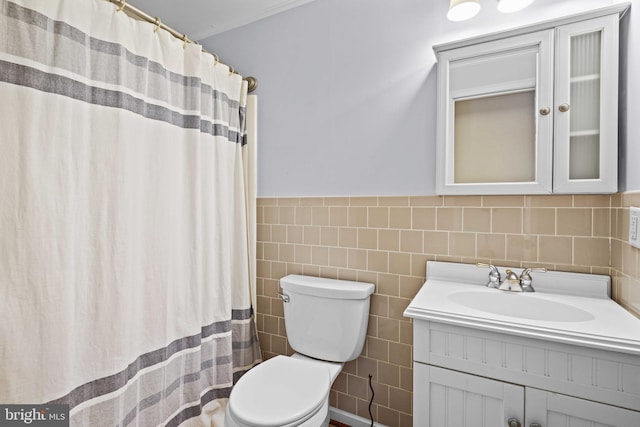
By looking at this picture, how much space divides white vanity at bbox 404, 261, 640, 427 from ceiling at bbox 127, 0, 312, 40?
1823mm

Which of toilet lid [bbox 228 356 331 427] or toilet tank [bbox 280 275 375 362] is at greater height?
toilet tank [bbox 280 275 375 362]

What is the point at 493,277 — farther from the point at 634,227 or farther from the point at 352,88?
the point at 352,88

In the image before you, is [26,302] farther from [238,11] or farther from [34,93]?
[238,11]

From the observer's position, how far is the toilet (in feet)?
3.65

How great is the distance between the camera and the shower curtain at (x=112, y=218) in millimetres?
947

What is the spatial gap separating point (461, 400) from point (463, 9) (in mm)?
1469

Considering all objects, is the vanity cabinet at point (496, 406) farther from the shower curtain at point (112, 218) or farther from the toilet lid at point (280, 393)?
the shower curtain at point (112, 218)

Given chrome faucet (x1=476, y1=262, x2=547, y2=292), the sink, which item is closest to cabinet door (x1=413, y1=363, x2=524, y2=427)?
the sink

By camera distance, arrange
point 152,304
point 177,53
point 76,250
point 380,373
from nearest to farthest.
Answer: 1. point 76,250
2. point 152,304
3. point 177,53
4. point 380,373

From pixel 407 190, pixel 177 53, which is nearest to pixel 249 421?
pixel 407 190

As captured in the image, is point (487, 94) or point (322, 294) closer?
point (487, 94)

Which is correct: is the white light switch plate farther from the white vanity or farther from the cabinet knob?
the cabinet knob

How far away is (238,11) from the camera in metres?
1.88

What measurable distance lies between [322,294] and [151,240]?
804mm
